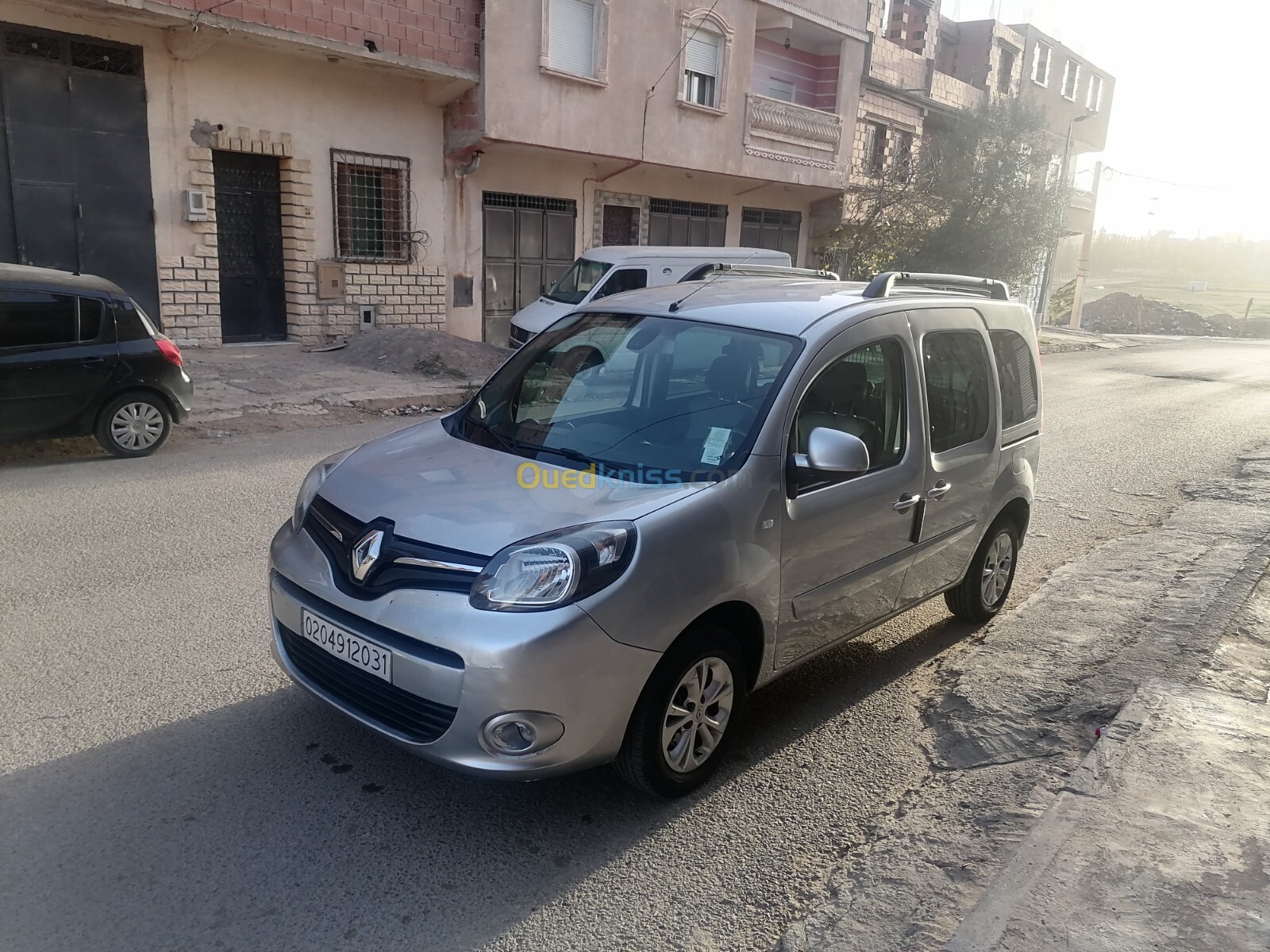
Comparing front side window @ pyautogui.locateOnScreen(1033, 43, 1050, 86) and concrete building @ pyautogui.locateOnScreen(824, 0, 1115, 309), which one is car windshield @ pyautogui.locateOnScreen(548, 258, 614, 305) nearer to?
concrete building @ pyautogui.locateOnScreen(824, 0, 1115, 309)

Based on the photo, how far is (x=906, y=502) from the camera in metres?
4.14

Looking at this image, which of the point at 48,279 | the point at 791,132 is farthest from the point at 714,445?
the point at 791,132

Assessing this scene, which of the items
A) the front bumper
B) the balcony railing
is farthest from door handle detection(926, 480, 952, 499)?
the balcony railing

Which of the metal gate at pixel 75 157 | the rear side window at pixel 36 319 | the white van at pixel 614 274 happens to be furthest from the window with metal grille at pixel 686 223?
the rear side window at pixel 36 319

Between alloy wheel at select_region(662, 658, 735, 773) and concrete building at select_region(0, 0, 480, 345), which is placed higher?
concrete building at select_region(0, 0, 480, 345)

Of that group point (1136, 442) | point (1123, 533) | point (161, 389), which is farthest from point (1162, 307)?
point (161, 389)

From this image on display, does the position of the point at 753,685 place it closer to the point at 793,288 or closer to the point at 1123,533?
the point at 793,288

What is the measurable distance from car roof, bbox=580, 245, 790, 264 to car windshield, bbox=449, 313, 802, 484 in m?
9.71

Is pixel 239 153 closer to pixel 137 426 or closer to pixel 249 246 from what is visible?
pixel 249 246

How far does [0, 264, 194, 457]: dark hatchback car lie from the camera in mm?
7465

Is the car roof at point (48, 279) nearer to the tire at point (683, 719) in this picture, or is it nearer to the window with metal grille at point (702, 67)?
the tire at point (683, 719)

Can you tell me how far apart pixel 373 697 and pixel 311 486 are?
3.45 ft

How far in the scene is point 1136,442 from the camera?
11.7 m

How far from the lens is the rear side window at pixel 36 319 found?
7.43m
